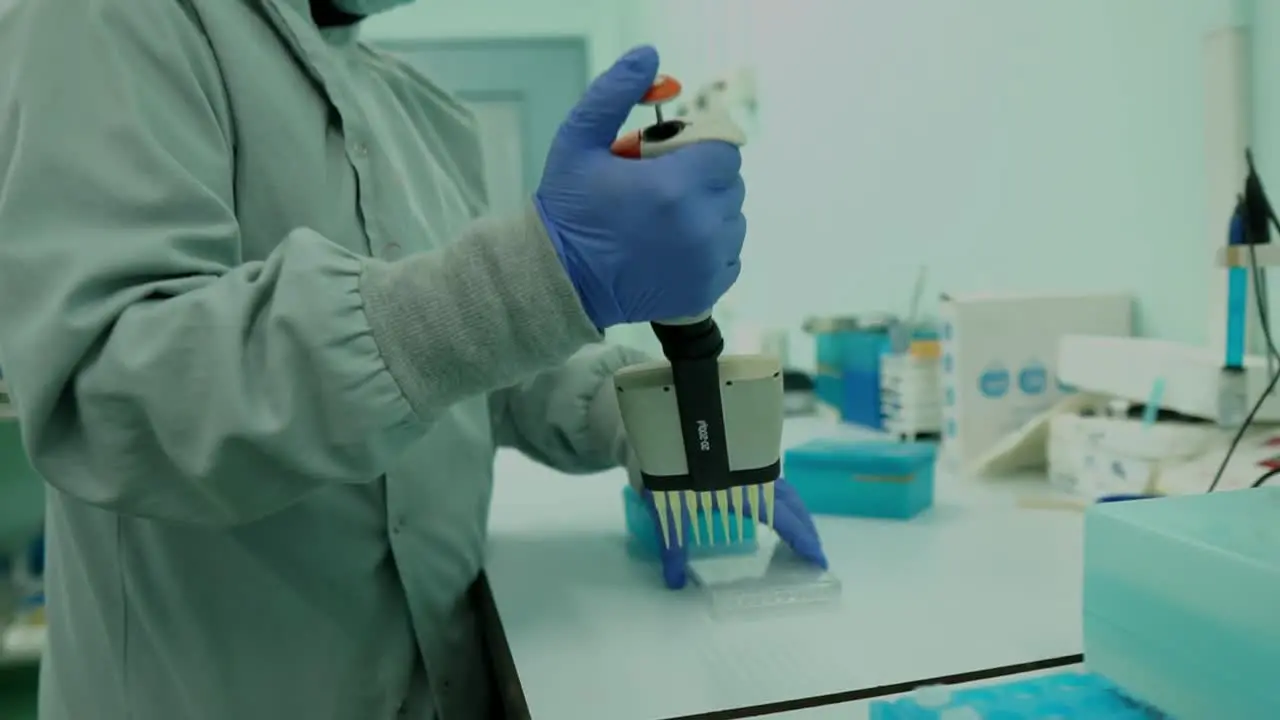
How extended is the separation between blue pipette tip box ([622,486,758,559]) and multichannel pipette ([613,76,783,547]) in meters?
0.11

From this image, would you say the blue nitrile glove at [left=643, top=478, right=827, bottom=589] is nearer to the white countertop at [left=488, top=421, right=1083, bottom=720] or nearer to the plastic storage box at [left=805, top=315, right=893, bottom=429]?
the white countertop at [left=488, top=421, right=1083, bottom=720]

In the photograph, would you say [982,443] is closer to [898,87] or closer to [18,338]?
[898,87]

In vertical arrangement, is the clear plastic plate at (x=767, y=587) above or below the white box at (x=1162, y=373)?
below

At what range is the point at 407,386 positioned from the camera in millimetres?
472

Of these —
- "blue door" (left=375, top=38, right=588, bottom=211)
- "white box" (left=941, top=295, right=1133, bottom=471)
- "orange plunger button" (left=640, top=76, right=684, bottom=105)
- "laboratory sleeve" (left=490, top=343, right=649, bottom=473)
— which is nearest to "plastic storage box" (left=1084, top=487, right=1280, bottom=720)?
"orange plunger button" (left=640, top=76, right=684, bottom=105)

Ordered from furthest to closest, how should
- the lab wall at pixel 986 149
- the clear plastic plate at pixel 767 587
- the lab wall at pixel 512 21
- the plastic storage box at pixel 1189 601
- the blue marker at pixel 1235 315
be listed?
the lab wall at pixel 512 21 → the lab wall at pixel 986 149 → the blue marker at pixel 1235 315 → the clear plastic plate at pixel 767 587 → the plastic storage box at pixel 1189 601

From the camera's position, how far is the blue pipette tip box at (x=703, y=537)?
74 centimetres

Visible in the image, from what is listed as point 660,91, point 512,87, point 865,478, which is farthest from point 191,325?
point 512,87

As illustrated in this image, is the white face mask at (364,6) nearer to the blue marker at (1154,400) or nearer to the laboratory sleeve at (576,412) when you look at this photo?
the laboratory sleeve at (576,412)

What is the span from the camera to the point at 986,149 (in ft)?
3.97

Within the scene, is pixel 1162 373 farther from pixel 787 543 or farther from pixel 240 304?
pixel 240 304

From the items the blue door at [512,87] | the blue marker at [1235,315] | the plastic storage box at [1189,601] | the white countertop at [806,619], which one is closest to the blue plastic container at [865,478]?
the white countertop at [806,619]

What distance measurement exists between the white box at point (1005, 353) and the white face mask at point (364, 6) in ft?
2.07

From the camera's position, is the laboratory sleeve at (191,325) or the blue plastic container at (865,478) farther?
the blue plastic container at (865,478)
